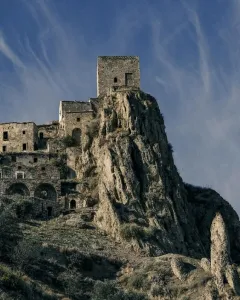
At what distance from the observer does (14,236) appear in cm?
7175

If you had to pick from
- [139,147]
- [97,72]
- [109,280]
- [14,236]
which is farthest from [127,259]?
[97,72]

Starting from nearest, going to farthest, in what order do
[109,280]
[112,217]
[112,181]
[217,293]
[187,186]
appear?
[217,293], [109,280], [112,217], [112,181], [187,186]

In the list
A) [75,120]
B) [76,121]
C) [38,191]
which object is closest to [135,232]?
[38,191]

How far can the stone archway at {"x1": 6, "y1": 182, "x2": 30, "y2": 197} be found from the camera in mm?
85750

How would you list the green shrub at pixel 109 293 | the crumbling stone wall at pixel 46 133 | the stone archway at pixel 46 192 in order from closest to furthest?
the green shrub at pixel 109 293
the stone archway at pixel 46 192
the crumbling stone wall at pixel 46 133

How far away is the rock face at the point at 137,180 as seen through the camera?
7812 centimetres

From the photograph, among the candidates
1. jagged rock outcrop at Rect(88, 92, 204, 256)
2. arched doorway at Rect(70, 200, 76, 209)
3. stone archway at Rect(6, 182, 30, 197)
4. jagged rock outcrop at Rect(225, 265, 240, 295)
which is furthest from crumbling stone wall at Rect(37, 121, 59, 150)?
jagged rock outcrop at Rect(225, 265, 240, 295)

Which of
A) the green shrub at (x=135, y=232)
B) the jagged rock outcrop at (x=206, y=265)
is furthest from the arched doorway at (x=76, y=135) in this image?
the jagged rock outcrop at (x=206, y=265)

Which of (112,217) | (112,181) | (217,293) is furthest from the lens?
(112,181)

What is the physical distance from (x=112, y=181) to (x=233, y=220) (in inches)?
713

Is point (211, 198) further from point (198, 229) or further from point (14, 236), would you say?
point (14, 236)

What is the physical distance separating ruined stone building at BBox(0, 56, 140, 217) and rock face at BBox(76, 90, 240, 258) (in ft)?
6.04

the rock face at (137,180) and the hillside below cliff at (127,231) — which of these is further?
the rock face at (137,180)

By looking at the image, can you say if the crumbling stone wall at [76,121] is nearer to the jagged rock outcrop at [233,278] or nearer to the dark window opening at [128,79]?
the dark window opening at [128,79]
